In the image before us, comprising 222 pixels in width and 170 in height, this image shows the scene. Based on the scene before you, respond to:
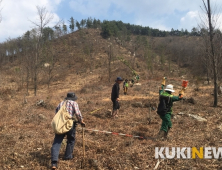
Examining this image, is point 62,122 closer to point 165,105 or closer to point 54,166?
point 54,166

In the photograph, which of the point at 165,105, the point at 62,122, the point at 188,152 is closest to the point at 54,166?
the point at 62,122

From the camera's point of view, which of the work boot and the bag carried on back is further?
the bag carried on back

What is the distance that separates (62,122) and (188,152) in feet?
9.90

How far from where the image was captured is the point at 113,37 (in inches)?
2783

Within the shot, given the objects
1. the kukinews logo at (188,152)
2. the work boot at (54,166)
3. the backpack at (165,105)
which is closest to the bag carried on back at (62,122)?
the work boot at (54,166)

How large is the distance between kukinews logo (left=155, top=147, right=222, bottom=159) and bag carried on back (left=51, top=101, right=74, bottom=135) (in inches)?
83.7

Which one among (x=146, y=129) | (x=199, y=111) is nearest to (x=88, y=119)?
(x=146, y=129)

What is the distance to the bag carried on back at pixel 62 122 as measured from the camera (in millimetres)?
3957

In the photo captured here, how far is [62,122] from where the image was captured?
13.2ft

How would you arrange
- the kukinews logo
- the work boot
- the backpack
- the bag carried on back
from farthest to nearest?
the backpack → the kukinews logo → the bag carried on back → the work boot

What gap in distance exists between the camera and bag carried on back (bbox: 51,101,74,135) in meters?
3.96

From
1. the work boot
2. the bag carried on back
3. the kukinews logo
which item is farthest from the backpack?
the work boot

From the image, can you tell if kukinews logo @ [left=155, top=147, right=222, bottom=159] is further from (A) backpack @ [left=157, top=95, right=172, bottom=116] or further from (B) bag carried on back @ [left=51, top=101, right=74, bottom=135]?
(B) bag carried on back @ [left=51, top=101, right=74, bottom=135]

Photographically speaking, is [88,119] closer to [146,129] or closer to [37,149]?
[146,129]
